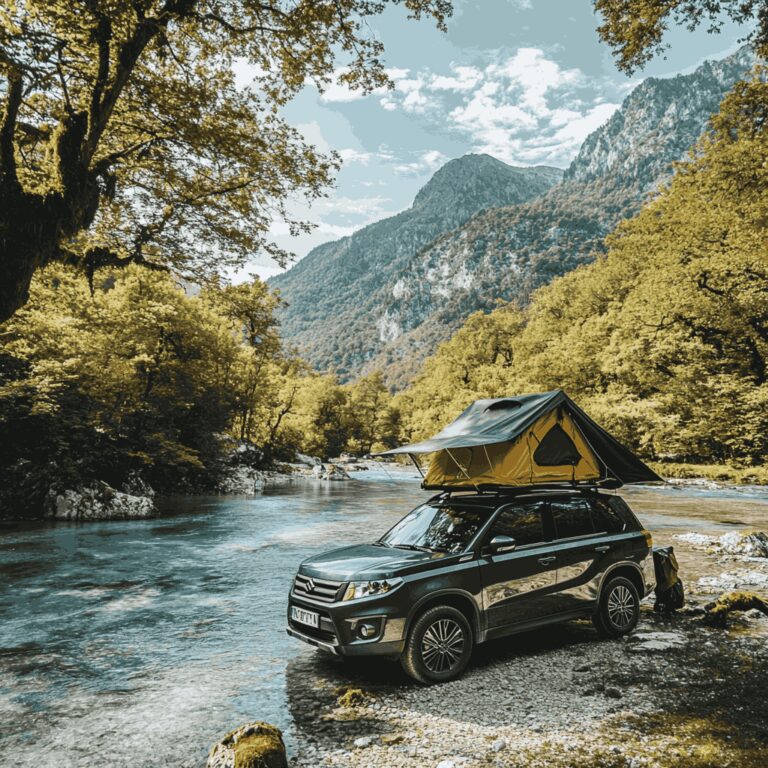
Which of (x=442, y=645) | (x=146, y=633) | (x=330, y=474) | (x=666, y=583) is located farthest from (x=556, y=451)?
(x=330, y=474)

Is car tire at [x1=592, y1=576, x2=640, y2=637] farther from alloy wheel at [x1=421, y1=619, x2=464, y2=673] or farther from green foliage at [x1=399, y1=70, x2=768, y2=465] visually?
green foliage at [x1=399, y1=70, x2=768, y2=465]

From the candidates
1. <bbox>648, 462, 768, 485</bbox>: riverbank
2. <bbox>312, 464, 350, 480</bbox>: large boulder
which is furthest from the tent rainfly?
<bbox>312, 464, 350, 480</bbox>: large boulder

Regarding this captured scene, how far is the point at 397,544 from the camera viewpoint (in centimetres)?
691

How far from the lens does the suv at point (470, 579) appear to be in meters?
5.57

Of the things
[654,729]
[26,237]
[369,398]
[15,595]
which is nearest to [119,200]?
[26,237]

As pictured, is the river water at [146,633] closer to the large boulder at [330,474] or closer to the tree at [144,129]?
the tree at [144,129]

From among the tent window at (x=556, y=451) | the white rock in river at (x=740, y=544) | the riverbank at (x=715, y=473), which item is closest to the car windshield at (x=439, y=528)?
the tent window at (x=556, y=451)

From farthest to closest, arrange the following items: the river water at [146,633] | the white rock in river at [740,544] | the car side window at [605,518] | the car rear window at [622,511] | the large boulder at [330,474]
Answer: the large boulder at [330,474] → the white rock in river at [740,544] → the car rear window at [622,511] → the car side window at [605,518] → the river water at [146,633]

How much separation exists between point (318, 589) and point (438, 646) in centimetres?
145

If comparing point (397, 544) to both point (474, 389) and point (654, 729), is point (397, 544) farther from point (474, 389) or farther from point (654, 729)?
point (474, 389)

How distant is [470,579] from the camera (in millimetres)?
6039

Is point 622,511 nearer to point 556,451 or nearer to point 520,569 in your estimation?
point 556,451

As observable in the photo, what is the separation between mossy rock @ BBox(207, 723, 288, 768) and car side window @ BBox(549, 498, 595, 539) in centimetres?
444

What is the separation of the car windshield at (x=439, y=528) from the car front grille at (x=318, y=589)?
1.22m
